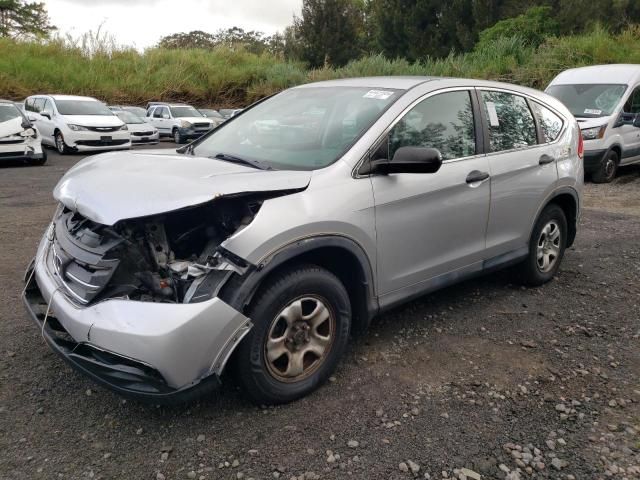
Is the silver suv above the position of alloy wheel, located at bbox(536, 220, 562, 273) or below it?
above

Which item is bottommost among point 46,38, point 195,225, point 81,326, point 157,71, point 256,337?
point 256,337

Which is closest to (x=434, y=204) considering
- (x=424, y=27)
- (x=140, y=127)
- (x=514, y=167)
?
(x=514, y=167)

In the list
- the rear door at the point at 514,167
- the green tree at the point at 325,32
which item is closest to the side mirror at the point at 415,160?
the rear door at the point at 514,167

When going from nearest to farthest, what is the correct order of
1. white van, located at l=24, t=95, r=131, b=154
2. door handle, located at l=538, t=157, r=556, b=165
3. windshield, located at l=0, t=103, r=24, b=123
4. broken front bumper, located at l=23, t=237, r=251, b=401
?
broken front bumper, located at l=23, t=237, r=251, b=401, door handle, located at l=538, t=157, r=556, b=165, windshield, located at l=0, t=103, r=24, b=123, white van, located at l=24, t=95, r=131, b=154

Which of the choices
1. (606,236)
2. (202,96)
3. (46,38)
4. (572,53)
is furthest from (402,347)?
(46,38)

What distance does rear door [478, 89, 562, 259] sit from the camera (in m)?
3.97

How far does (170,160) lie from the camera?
10.8ft

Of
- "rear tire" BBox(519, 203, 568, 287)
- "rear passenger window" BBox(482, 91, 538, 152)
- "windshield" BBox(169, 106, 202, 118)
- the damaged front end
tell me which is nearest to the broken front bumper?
the damaged front end

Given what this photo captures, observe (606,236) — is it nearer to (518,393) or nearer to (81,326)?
(518,393)

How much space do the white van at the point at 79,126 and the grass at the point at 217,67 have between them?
8552 millimetres

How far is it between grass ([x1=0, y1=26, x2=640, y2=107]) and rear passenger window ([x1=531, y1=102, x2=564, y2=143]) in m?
14.3

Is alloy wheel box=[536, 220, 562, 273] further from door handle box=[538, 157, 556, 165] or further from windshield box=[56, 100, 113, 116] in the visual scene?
windshield box=[56, 100, 113, 116]

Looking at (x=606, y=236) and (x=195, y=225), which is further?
(x=606, y=236)

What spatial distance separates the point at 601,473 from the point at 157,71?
27821mm
